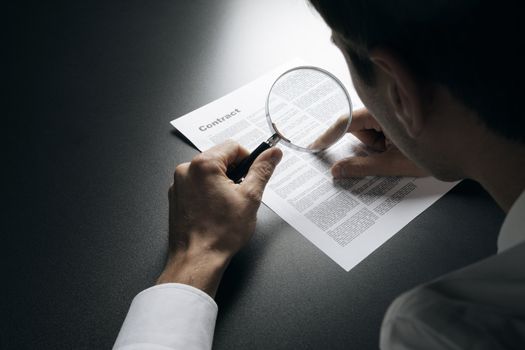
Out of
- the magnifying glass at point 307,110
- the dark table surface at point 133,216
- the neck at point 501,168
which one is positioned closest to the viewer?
the neck at point 501,168

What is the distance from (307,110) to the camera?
1.07 meters

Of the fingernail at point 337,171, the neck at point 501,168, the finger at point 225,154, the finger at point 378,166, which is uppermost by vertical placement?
the finger at point 225,154

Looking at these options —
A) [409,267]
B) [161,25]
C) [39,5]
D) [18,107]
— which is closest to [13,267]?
[18,107]

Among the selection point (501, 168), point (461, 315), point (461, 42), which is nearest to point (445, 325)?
point (461, 315)

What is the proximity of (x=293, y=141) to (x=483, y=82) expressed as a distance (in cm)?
49

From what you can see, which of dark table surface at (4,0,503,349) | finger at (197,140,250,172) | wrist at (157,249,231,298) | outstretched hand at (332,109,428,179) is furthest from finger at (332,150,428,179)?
wrist at (157,249,231,298)

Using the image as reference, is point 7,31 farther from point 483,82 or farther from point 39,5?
point 483,82

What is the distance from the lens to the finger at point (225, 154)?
0.92 metres

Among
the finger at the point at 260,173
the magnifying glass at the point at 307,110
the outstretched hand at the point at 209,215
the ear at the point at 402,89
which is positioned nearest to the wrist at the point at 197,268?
the outstretched hand at the point at 209,215

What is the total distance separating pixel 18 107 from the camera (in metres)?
1.14

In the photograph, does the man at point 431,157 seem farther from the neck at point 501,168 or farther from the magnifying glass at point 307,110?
the magnifying glass at point 307,110

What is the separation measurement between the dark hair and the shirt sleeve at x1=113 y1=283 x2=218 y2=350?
50cm

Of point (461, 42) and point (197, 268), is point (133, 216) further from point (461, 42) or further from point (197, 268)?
point (461, 42)

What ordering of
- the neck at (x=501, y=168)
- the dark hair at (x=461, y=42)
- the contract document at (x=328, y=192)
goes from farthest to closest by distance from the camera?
1. the contract document at (x=328, y=192)
2. the neck at (x=501, y=168)
3. the dark hair at (x=461, y=42)
